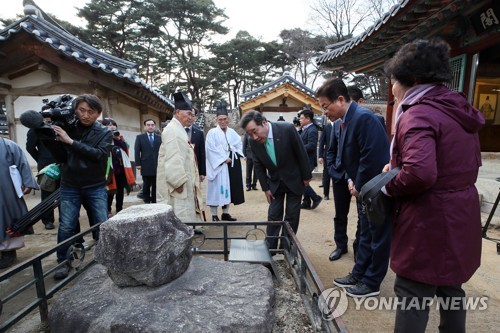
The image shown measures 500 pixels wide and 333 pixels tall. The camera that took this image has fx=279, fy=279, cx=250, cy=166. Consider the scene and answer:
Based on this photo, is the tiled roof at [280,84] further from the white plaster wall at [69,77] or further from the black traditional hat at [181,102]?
the black traditional hat at [181,102]

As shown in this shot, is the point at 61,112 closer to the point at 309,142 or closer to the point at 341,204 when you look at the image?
the point at 341,204

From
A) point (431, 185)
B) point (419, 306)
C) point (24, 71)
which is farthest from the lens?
point (24, 71)

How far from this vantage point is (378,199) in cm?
153

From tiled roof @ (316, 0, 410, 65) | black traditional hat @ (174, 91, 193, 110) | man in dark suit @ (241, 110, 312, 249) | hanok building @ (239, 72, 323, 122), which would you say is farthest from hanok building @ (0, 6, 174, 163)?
hanok building @ (239, 72, 323, 122)

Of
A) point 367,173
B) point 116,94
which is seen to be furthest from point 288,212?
point 116,94

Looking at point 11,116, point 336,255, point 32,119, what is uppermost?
point 11,116

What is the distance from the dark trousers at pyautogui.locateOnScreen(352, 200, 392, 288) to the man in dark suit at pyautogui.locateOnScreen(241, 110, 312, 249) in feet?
2.53

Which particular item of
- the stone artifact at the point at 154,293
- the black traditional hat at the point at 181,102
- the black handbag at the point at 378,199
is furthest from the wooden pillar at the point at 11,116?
the black handbag at the point at 378,199

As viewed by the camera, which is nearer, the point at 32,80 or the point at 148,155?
the point at 148,155

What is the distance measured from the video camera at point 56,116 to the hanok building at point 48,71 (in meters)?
3.80

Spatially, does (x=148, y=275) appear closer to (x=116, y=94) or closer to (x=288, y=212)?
(x=288, y=212)

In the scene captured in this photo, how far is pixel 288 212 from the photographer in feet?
10.6

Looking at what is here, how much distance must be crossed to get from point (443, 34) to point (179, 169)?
528cm

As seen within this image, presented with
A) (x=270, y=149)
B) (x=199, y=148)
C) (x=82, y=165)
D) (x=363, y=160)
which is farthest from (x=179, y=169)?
(x=363, y=160)
